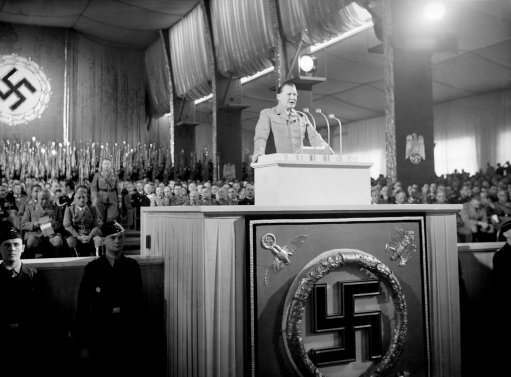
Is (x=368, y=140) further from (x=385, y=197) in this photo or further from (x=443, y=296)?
(x=443, y=296)

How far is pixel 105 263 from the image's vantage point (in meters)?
3.10

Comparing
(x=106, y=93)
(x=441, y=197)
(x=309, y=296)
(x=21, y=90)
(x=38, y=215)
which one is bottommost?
(x=309, y=296)

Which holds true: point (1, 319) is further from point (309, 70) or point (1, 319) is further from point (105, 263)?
point (309, 70)

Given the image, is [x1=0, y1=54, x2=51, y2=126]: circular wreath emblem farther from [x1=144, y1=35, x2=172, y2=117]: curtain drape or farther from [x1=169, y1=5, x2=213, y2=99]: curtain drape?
[x1=169, y1=5, x2=213, y2=99]: curtain drape

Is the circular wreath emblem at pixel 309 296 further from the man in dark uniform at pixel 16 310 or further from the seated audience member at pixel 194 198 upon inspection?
the seated audience member at pixel 194 198

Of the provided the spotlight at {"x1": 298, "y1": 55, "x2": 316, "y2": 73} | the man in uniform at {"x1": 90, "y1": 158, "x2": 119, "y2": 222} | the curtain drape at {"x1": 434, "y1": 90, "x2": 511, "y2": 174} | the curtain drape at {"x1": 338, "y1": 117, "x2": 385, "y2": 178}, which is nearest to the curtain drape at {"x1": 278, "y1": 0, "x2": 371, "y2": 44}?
the spotlight at {"x1": 298, "y1": 55, "x2": 316, "y2": 73}

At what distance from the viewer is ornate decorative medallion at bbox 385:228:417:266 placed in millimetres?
2938

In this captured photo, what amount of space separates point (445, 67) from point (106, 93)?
1046 cm

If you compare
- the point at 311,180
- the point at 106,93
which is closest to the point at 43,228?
the point at 311,180

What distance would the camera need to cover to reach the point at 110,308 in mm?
3061

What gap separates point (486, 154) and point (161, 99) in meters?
10.2

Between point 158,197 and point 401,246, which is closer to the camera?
point 401,246

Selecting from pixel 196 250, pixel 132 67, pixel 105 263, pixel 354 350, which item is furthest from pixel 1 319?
pixel 132 67

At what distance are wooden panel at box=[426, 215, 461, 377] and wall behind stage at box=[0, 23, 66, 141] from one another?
15406mm
